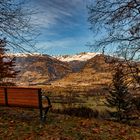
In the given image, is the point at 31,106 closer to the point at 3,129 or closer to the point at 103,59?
the point at 3,129

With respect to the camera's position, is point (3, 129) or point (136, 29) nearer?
point (3, 129)

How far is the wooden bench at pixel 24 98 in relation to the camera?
38.8ft

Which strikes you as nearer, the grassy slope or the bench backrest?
the grassy slope

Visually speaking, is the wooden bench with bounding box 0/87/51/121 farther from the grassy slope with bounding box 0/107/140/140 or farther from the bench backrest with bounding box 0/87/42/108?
the grassy slope with bounding box 0/107/140/140

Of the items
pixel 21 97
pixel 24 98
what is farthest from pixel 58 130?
pixel 21 97

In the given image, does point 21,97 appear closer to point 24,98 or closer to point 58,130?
point 24,98

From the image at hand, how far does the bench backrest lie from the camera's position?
11.8m

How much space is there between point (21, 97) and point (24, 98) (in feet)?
0.54

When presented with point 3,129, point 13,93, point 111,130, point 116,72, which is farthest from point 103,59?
point 3,129

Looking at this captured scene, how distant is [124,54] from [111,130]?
282 centimetres

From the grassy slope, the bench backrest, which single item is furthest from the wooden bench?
the grassy slope

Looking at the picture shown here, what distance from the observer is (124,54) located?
12719 mm

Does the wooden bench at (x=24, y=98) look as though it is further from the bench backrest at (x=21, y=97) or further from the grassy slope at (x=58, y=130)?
the grassy slope at (x=58, y=130)

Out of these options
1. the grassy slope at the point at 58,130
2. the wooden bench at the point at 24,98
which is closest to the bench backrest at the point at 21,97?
the wooden bench at the point at 24,98
